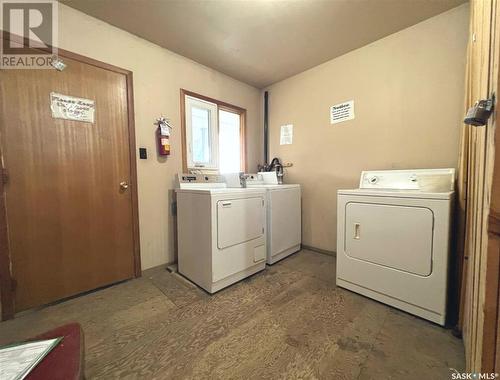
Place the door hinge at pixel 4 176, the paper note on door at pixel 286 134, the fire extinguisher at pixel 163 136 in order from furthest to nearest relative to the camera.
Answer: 1. the paper note on door at pixel 286 134
2. the fire extinguisher at pixel 163 136
3. the door hinge at pixel 4 176

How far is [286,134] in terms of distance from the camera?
9.93ft

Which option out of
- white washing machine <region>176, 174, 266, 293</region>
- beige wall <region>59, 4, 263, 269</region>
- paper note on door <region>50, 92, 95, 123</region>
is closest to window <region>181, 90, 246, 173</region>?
beige wall <region>59, 4, 263, 269</region>

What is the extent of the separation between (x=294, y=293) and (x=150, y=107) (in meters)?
2.33

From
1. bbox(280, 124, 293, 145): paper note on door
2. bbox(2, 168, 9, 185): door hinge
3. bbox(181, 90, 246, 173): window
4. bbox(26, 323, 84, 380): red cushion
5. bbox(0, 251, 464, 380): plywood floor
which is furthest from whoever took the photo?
bbox(280, 124, 293, 145): paper note on door

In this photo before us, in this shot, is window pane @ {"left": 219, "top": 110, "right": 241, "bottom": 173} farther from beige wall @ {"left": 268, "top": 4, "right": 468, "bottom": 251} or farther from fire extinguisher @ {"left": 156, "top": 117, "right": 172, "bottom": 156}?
fire extinguisher @ {"left": 156, "top": 117, "right": 172, "bottom": 156}

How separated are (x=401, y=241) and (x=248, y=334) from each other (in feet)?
4.19

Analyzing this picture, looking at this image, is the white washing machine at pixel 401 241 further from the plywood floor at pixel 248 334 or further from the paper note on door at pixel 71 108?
the paper note on door at pixel 71 108

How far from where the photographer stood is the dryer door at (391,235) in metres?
1.42

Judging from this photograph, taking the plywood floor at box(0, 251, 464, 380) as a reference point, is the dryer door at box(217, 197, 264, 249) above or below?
above

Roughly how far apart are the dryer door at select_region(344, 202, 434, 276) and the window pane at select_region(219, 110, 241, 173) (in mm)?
1845

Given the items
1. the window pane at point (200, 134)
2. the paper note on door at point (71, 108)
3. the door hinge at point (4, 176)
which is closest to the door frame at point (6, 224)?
the door hinge at point (4, 176)

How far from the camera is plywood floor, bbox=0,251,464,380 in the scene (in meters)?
1.09

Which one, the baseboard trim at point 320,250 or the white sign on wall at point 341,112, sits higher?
the white sign on wall at point 341,112

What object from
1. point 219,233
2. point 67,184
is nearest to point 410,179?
point 219,233
